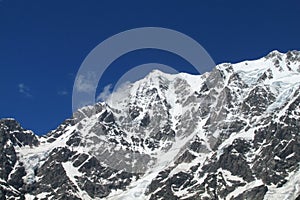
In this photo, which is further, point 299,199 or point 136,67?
point 136,67

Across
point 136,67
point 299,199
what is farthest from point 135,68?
point 299,199

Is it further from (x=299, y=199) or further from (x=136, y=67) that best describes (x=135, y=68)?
(x=299, y=199)

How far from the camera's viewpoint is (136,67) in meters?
153

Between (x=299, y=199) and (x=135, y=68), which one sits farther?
(x=135, y=68)

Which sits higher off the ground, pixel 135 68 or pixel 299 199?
pixel 135 68

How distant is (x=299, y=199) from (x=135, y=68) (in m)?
52.6

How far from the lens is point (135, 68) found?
153500mm

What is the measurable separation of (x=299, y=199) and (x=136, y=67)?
52.1m

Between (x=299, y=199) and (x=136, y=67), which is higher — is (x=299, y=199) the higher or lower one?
the lower one

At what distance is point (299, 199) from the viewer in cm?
11344

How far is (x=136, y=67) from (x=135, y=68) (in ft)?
2.25
